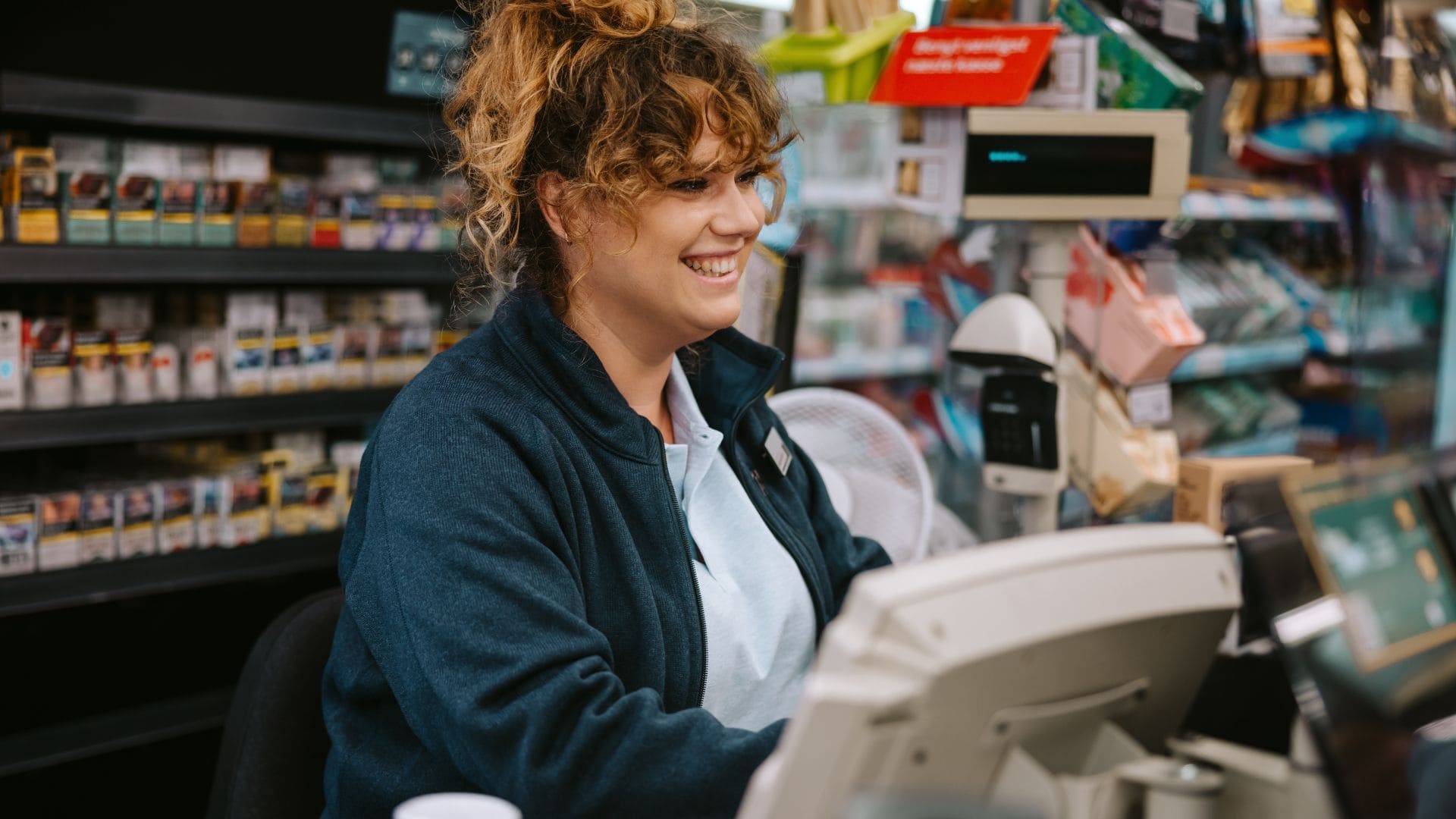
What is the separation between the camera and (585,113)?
1554mm

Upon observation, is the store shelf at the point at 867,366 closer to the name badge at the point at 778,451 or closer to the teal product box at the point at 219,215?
the teal product box at the point at 219,215

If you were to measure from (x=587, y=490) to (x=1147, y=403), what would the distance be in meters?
1.86

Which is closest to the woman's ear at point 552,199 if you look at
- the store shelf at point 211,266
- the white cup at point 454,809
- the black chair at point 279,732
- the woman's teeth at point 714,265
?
the woman's teeth at point 714,265

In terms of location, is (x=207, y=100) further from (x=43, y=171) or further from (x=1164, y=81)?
(x=1164, y=81)

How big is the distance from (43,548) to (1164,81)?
2674 mm

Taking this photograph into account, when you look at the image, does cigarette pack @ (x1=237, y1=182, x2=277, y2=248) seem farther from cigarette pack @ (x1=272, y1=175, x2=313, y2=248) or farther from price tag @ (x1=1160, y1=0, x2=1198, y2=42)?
price tag @ (x1=1160, y1=0, x2=1198, y2=42)

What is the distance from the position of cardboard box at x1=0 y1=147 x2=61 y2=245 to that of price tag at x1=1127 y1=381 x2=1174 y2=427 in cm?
243

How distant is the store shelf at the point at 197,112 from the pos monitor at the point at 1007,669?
1833mm

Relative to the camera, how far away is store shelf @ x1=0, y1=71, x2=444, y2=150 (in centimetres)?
271

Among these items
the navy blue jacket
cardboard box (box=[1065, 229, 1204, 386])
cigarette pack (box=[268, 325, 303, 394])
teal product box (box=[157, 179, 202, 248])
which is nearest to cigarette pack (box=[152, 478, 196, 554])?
cigarette pack (box=[268, 325, 303, 394])

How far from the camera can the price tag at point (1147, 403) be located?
2.92 m

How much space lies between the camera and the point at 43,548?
9.64 feet

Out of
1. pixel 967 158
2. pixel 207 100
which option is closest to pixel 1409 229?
pixel 967 158

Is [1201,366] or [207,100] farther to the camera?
[1201,366]
